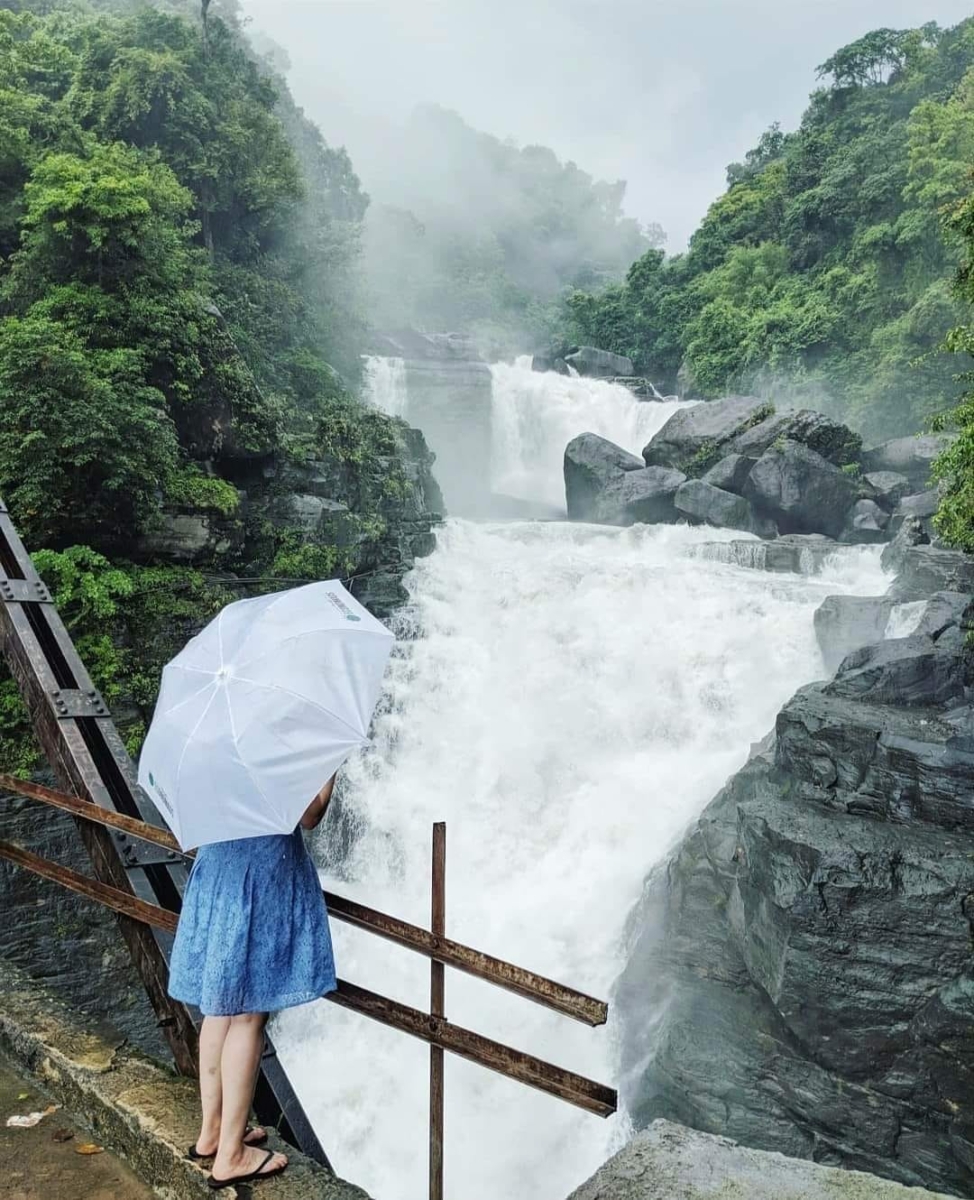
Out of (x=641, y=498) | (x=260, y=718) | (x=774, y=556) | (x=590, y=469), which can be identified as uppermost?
(x=590, y=469)

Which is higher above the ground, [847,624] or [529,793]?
[847,624]

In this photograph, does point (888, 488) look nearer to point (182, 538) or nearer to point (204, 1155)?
point (182, 538)

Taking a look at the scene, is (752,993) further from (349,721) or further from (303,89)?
(303,89)

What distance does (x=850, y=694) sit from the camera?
9148 mm

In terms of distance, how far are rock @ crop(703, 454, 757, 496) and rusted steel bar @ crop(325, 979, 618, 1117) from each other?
2024 cm

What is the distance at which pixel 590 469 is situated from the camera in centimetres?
2400

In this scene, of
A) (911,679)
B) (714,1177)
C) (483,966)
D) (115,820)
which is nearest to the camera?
(714,1177)

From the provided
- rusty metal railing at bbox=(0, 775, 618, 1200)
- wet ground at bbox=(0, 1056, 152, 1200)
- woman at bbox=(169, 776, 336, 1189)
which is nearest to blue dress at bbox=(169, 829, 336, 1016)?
woman at bbox=(169, 776, 336, 1189)

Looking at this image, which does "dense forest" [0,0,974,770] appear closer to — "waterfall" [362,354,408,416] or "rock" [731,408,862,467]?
"waterfall" [362,354,408,416]

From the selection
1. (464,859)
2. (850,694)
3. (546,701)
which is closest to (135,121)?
(546,701)

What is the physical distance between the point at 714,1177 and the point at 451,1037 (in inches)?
28.5

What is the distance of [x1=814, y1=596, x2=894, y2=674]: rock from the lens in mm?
11625

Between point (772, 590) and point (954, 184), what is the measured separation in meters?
19.9

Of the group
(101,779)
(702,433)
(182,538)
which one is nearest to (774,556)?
(702,433)
